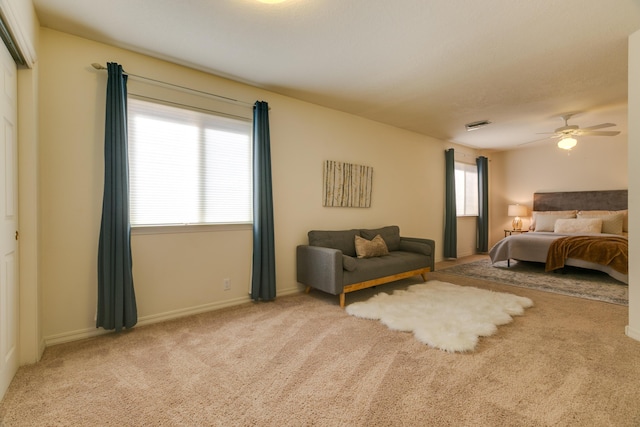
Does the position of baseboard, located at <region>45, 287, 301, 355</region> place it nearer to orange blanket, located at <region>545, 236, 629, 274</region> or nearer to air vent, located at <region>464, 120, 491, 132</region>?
air vent, located at <region>464, 120, 491, 132</region>

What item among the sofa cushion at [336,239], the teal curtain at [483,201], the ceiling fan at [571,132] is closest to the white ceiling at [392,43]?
the ceiling fan at [571,132]

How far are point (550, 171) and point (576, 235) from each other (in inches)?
91.6

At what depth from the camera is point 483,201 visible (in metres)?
7.03

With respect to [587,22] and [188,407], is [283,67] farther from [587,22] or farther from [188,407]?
[188,407]

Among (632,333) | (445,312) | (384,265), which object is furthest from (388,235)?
(632,333)

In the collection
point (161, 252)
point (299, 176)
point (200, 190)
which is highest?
point (299, 176)

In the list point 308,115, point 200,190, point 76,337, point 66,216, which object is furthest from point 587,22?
point 76,337

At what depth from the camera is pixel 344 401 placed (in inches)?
65.7


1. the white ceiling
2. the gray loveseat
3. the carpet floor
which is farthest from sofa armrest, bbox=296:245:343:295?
the carpet floor

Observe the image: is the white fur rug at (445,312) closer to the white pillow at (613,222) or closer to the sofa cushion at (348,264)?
the sofa cushion at (348,264)

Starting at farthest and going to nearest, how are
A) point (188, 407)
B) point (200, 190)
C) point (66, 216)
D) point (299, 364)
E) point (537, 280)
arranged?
point (537, 280) → point (200, 190) → point (66, 216) → point (299, 364) → point (188, 407)

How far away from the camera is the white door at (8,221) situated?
5.71ft

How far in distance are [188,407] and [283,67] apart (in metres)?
3.04

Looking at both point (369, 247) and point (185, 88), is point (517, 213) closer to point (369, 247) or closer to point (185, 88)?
point (369, 247)
